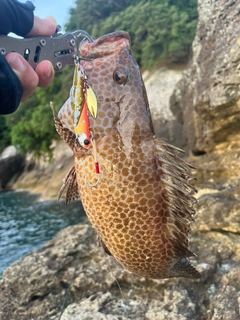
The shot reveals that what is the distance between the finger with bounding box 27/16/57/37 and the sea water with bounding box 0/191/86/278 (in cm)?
649

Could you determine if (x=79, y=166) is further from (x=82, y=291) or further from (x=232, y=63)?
(x=232, y=63)

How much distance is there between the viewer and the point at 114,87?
1834 mm

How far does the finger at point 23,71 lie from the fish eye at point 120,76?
434mm

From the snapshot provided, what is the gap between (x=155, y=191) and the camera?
1774 mm

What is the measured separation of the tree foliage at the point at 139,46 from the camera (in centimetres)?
1941

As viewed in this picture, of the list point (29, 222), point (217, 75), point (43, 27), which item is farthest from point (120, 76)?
point (29, 222)

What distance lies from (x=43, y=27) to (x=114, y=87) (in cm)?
63

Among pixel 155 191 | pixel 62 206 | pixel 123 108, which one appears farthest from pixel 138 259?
pixel 62 206

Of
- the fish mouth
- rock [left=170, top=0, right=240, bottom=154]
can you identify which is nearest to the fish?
the fish mouth

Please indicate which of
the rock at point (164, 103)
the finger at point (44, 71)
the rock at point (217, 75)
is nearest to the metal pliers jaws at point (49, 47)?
the finger at point (44, 71)

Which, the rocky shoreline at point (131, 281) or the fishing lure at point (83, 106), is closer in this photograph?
the fishing lure at point (83, 106)

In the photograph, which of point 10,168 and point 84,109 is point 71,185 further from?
point 10,168

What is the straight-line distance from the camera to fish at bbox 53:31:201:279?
5.83 feet

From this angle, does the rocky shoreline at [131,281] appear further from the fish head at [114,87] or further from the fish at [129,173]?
the fish head at [114,87]
